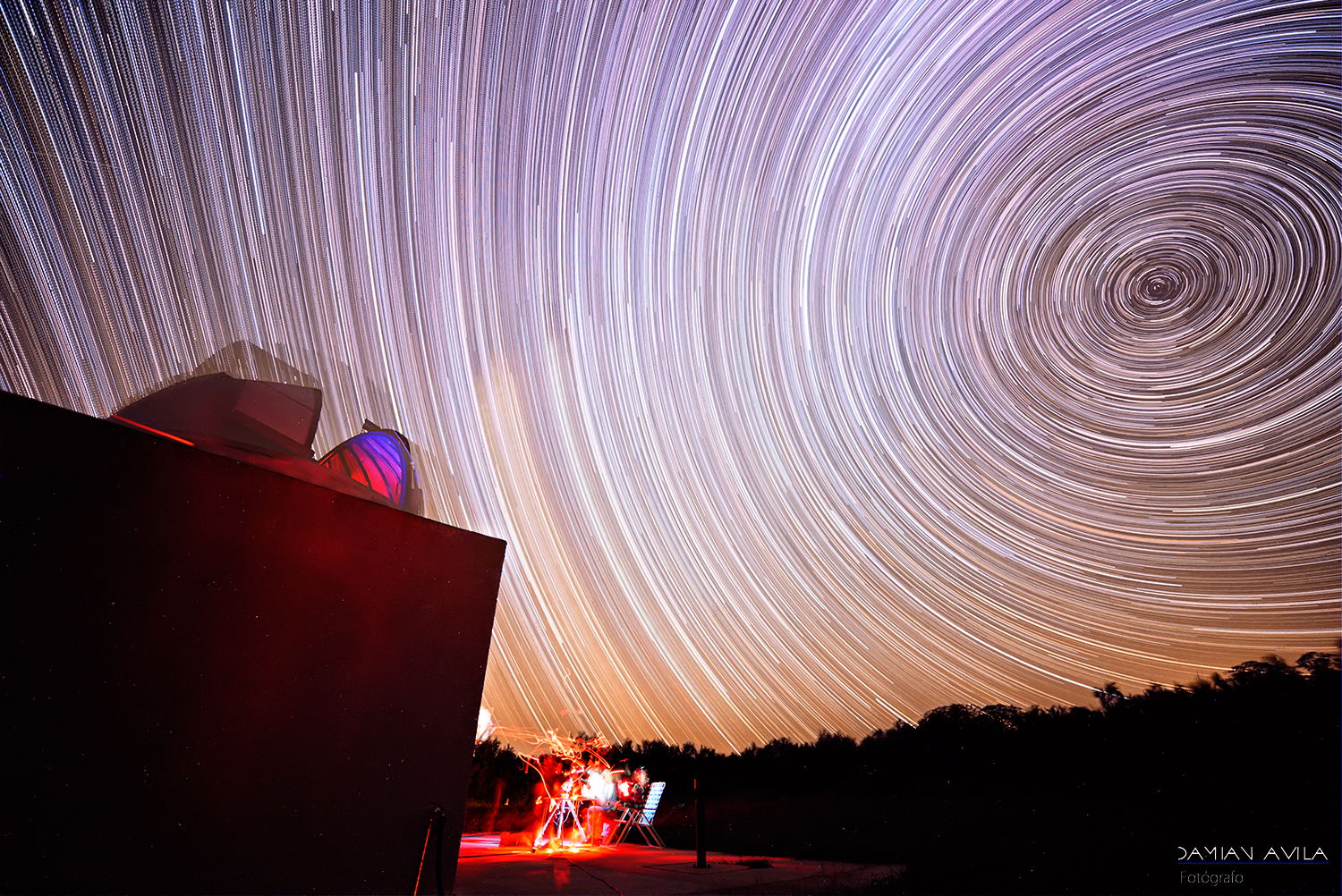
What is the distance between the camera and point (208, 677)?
427 cm

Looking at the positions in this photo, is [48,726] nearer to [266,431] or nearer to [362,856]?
[362,856]

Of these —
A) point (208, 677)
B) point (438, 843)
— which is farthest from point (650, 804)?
point (208, 677)

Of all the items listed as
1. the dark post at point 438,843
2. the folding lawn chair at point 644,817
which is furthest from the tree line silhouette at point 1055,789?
the dark post at point 438,843

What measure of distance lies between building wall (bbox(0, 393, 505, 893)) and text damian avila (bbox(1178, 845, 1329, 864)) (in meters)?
12.8

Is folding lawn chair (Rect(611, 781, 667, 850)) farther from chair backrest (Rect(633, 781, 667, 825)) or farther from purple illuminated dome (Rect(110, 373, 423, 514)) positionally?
purple illuminated dome (Rect(110, 373, 423, 514))

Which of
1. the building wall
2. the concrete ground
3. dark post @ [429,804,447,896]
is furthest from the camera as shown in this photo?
the concrete ground

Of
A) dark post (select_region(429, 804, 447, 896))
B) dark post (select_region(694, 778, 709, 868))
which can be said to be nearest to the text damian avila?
dark post (select_region(694, 778, 709, 868))

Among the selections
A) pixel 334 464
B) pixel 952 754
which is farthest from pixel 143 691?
pixel 952 754

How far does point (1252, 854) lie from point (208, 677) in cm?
1637

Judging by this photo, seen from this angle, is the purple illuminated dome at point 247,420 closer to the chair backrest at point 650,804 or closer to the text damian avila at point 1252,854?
the chair backrest at point 650,804

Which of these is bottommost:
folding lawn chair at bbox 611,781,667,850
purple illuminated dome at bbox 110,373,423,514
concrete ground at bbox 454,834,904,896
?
concrete ground at bbox 454,834,904,896

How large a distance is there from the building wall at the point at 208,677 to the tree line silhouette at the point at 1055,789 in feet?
21.1

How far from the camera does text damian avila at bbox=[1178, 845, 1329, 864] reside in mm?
11289

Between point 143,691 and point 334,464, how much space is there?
478 cm
